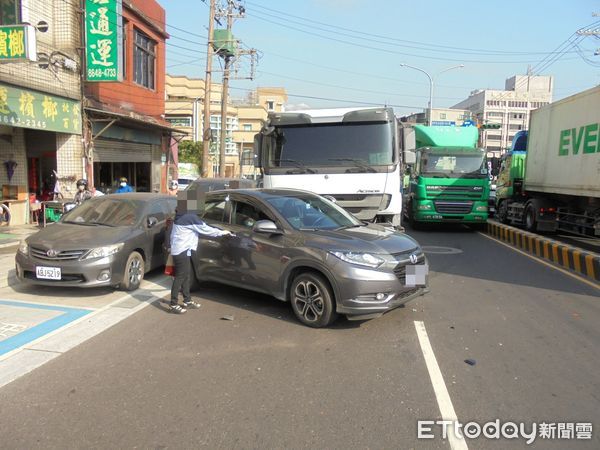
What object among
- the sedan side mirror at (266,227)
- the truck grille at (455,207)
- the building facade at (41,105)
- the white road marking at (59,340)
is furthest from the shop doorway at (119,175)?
the sedan side mirror at (266,227)

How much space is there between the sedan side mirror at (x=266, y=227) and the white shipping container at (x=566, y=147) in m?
8.29

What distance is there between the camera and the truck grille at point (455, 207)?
14352mm

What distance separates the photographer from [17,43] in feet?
33.3

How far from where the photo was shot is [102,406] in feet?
11.8

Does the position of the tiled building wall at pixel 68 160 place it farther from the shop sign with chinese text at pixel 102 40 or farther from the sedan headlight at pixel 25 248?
the sedan headlight at pixel 25 248

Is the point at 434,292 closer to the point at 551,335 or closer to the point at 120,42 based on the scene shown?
the point at 551,335

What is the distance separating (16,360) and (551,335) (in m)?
5.50

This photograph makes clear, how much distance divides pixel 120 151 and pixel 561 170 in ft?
48.2

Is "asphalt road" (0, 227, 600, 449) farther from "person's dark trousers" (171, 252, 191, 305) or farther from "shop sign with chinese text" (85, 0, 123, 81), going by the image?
"shop sign with chinese text" (85, 0, 123, 81)

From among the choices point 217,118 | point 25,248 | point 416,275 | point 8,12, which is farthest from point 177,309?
point 217,118

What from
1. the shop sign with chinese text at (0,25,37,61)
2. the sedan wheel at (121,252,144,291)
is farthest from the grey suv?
the shop sign with chinese text at (0,25,37,61)

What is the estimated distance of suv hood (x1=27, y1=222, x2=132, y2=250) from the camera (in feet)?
21.2

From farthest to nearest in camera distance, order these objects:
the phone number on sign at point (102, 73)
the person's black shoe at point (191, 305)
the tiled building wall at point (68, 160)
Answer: the tiled building wall at point (68, 160) → the phone number on sign at point (102, 73) → the person's black shoe at point (191, 305)

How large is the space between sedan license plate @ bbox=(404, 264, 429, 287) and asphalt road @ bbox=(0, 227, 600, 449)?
0.52 metres
